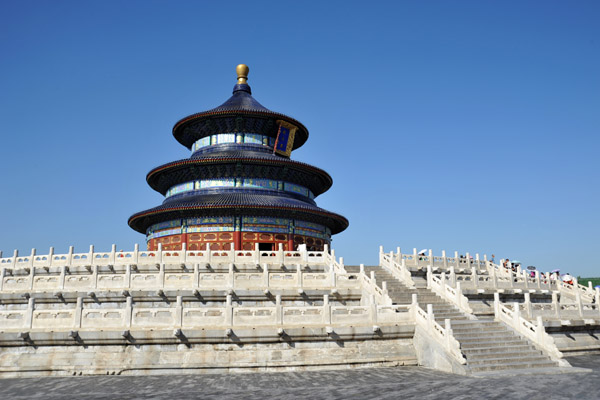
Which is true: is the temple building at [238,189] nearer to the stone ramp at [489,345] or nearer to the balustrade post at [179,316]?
the balustrade post at [179,316]

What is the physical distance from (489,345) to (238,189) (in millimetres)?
25338

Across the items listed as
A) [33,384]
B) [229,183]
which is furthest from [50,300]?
[229,183]

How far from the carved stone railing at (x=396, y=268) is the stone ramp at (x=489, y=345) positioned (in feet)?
8.17

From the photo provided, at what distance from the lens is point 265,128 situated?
43.2m

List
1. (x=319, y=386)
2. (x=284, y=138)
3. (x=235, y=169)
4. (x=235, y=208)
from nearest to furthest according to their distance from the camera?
(x=319, y=386), (x=235, y=208), (x=235, y=169), (x=284, y=138)

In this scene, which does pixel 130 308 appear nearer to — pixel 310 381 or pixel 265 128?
pixel 310 381

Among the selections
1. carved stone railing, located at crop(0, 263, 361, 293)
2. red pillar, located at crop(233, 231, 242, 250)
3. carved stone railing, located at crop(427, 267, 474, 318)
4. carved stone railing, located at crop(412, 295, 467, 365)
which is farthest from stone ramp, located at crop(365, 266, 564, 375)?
red pillar, located at crop(233, 231, 242, 250)

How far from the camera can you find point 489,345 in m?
16.9

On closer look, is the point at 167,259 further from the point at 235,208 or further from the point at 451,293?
the point at 451,293

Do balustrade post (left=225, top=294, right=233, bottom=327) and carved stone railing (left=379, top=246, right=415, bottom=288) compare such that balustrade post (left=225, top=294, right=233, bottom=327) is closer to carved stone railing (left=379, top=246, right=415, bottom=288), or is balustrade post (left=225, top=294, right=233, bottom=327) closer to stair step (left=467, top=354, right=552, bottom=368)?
stair step (left=467, top=354, right=552, bottom=368)

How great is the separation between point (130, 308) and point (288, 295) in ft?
22.1

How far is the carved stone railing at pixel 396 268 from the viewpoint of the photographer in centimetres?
2375

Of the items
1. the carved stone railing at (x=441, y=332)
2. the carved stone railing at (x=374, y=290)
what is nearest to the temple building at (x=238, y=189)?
the carved stone railing at (x=374, y=290)

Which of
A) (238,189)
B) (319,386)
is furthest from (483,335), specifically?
(238,189)
